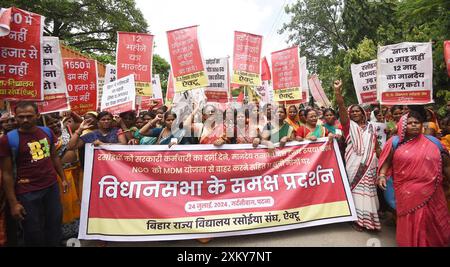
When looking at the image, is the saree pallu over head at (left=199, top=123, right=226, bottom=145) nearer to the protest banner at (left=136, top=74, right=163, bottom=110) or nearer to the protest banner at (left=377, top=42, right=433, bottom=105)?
the protest banner at (left=377, top=42, right=433, bottom=105)

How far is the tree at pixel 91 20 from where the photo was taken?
18503 millimetres

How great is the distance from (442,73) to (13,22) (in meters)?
11.4

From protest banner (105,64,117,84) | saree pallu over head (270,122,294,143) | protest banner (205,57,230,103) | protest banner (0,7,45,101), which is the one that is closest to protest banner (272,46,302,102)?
protest banner (205,57,230,103)

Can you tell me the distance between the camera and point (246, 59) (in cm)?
659

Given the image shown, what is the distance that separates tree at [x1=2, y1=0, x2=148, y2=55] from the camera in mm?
18503

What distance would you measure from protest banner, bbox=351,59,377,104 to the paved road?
283 cm

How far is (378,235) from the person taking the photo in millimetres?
3713

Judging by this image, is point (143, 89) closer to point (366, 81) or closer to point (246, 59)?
point (246, 59)

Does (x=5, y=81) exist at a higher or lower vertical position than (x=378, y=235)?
higher

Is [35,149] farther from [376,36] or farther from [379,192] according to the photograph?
[376,36]

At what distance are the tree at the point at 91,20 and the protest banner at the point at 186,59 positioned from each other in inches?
608

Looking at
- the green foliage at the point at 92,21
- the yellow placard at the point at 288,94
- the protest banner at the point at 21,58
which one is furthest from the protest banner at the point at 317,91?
the green foliage at the point at 92,21

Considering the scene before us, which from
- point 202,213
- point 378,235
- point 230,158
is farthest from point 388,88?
point 202,213

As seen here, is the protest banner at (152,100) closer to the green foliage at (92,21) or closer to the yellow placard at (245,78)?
the yellow placard at (245,78)
